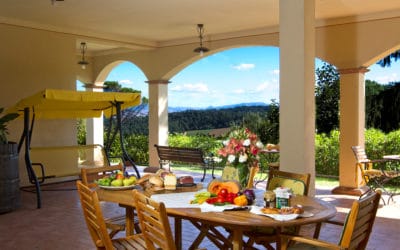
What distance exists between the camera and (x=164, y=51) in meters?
11.6

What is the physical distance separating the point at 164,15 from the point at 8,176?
155 inches

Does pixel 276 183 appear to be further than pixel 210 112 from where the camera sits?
No

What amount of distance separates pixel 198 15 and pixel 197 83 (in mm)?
7964

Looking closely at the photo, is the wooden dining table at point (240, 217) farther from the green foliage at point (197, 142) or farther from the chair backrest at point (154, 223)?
the green foliage at point (197, 142)

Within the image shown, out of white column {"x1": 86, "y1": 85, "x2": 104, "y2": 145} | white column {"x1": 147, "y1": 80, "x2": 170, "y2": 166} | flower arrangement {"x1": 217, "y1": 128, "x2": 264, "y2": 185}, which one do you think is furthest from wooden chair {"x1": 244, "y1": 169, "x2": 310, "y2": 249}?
white column {"x1": 86, "y1": 85, "x2": 104, "y2": 145}

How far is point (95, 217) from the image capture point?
3227mm

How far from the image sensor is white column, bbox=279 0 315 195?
5387 millimetres

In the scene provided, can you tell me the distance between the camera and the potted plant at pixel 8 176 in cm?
663

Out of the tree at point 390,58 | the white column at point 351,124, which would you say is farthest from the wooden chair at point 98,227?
the tree at point 390,58

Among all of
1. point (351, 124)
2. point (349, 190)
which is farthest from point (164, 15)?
point (349, 190)

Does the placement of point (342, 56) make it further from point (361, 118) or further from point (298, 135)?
point (298, 135)

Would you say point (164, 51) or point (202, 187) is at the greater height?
point (164, 51)

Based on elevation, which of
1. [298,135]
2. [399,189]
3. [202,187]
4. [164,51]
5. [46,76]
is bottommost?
[399,189]

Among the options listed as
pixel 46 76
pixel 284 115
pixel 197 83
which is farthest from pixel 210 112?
pixel 284 115
